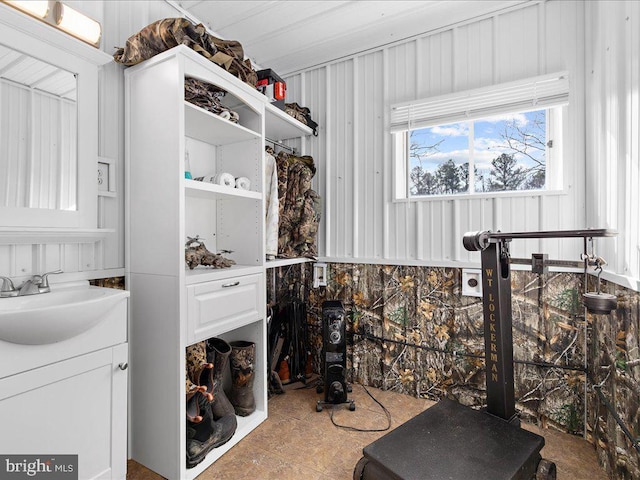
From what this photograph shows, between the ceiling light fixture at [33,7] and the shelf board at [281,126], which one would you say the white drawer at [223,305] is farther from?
the ceiling light fixture at [33,7]

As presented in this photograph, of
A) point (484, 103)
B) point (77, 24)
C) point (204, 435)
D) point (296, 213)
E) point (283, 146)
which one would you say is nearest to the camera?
point (77, 24)

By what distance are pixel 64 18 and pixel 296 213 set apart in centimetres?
180

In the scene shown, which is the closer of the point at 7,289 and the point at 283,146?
the point at 7,289

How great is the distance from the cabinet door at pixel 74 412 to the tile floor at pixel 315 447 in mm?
366

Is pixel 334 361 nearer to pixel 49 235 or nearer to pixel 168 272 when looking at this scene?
pixel 168 272

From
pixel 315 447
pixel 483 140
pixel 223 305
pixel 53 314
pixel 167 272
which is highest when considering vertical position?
pixel 483 140

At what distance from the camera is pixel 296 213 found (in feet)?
9.15

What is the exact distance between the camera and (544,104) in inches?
86.6

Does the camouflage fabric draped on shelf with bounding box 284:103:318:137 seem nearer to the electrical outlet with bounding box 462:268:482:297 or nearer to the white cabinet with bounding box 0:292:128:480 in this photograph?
the electrical outlet with bounding box 462:268:482:297

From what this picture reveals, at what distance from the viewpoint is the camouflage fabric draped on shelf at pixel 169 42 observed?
1.72 meters

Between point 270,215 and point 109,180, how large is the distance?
1.06 m

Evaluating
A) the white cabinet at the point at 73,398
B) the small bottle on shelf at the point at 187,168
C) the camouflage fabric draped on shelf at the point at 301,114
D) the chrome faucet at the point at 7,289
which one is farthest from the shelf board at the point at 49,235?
the camouflage fabric draped on shelf at the point at 301,114

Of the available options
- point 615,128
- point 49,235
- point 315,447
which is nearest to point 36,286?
point 49,235

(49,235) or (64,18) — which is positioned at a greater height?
(64,18)
